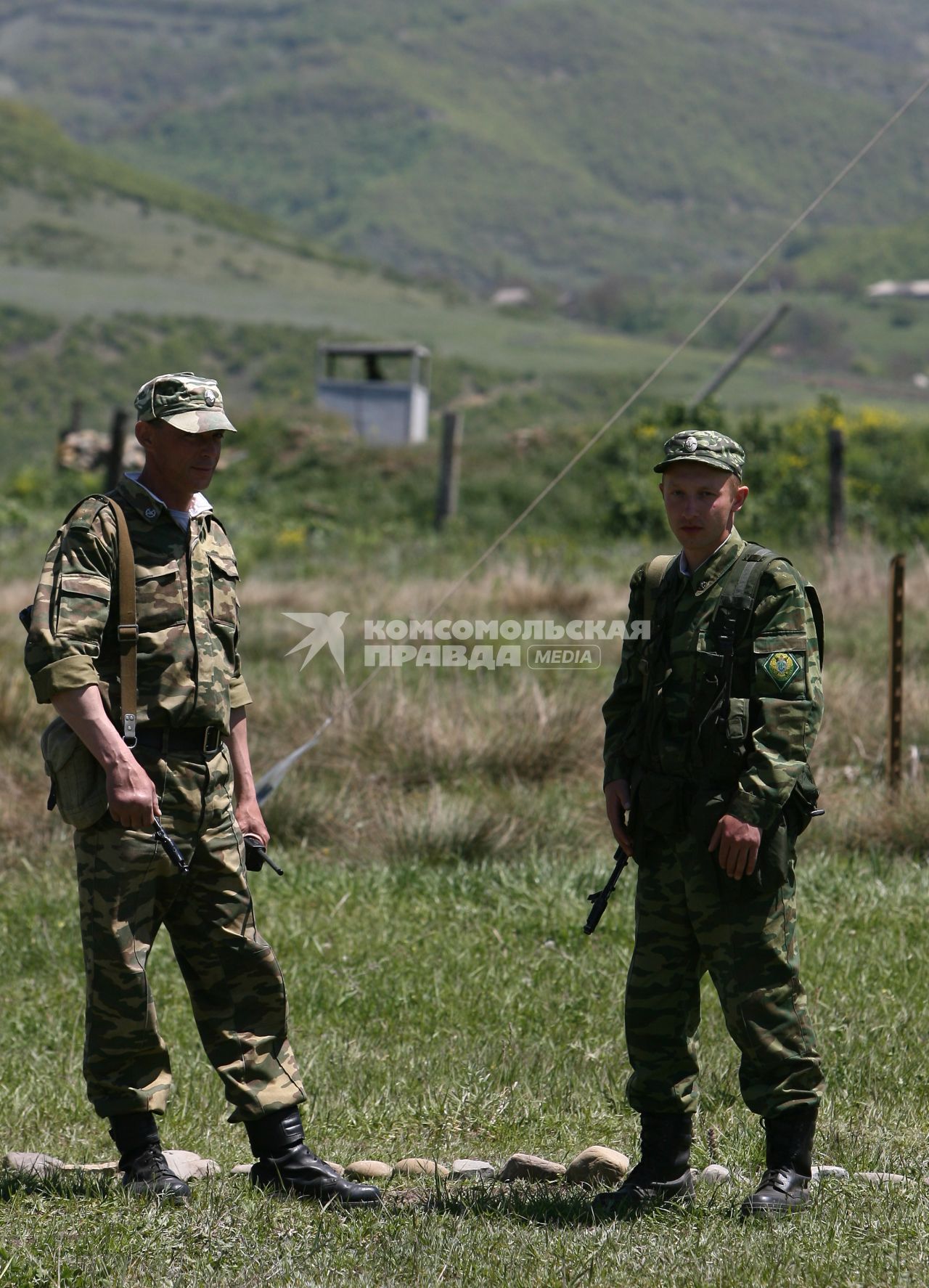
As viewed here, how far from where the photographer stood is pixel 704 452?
141 inches

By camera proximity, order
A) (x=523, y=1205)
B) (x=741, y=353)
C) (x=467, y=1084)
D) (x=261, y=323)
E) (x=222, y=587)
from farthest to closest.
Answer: (x=261, y=323) → (x=741, y=353) → (x=467, y=1084) → (x=222, y=587) → (x=523, y=1205)

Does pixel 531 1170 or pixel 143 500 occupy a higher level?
pixel 143 500

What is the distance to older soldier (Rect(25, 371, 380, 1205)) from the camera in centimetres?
362

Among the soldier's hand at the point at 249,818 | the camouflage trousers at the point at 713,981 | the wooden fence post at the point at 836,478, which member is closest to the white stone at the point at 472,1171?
the camouflage trousers at the point at 713,981

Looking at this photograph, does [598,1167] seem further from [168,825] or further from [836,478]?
[836,478]

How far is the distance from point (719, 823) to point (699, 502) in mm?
753

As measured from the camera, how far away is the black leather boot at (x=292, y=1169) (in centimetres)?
375

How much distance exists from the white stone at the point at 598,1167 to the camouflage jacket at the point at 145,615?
4.64 feet

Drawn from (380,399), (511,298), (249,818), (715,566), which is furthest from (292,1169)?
(511,298)

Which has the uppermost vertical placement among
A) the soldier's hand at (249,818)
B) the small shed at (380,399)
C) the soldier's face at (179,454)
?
the small shed at (380,399)

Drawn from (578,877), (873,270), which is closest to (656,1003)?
(578,877)

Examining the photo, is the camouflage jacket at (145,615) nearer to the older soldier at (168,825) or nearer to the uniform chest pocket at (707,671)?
the older soldier at (168,825)

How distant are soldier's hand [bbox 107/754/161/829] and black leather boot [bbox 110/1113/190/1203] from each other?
784mm

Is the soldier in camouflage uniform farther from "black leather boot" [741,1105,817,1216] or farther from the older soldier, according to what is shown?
the older soldier
